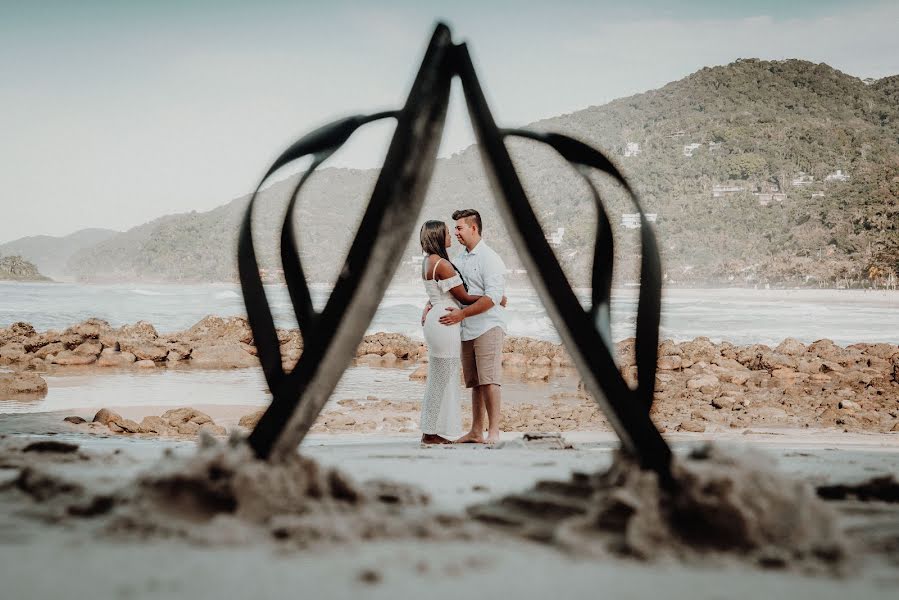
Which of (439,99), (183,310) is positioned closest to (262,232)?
(183,310)

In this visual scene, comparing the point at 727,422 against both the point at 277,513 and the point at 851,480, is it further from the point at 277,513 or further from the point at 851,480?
the point at 277,513

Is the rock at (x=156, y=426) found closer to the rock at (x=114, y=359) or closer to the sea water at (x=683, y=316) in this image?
the rock at (x=114, y=359)

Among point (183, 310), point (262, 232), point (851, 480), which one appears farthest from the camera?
point (262, 232)

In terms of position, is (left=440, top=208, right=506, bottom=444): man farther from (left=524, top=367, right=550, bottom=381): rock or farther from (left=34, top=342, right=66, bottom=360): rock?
(left=34, top=342, right=66, bottom=360): rock

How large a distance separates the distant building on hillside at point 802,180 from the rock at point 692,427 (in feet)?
367

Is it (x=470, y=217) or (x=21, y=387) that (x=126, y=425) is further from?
(x=470, y=217)

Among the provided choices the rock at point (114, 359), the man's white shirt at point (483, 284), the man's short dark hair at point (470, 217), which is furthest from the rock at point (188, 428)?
the rock at point (114, 359)

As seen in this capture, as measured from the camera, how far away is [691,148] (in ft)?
409

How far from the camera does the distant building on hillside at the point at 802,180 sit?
10762cm

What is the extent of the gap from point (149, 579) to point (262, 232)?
12712cm

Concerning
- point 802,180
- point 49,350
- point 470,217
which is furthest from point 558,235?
point 470,217

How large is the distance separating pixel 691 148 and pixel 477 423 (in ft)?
423

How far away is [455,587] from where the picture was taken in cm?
176

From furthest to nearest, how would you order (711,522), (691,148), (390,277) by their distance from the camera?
(691,148) → (390,277) → (711,522)
